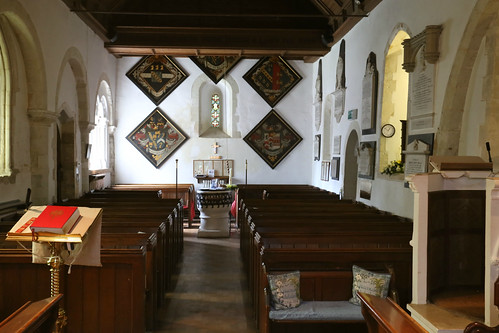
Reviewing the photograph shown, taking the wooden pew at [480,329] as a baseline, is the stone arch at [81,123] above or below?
above

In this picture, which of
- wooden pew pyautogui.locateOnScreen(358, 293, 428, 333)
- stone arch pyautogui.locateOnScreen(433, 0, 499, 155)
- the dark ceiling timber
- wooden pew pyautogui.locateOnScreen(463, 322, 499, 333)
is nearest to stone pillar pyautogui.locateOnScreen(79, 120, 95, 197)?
the dark ceiling timber

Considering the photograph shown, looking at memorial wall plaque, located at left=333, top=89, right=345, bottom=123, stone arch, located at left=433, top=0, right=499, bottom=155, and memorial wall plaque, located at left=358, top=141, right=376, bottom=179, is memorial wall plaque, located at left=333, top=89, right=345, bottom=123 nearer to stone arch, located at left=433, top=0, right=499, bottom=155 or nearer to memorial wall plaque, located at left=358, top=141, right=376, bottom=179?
memorial wall plaque, located at left=358, top=141, right=376, bottom=179

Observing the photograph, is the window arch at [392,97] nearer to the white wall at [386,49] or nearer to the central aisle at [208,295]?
the white wall at [386,49]

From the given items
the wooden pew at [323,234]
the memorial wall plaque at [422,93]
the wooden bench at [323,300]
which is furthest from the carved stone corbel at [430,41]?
the wooden bench at [323,300]

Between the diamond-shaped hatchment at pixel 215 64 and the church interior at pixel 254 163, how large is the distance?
0.06 metres

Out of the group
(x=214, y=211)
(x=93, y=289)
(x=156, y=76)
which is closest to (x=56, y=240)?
(x=93, y=289)

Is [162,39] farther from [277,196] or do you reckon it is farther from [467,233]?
[467,233]

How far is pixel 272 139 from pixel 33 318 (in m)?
12.3

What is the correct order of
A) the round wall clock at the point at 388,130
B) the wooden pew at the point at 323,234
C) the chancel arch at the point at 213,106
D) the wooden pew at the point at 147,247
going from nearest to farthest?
the wooden pew at the point at 323,234 < the wooden pew at the point at 147,247 < the round wall clock at the point at 388,130 < the chancel arch at the point at 213,106

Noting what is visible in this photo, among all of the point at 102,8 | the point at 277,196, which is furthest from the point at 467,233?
the point at 102,8

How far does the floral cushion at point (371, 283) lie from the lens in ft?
14.5

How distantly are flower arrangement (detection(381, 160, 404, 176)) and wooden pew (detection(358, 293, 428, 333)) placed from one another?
5.16 metres

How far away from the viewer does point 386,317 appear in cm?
261

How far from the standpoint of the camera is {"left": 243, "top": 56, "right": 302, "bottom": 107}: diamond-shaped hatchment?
1448cm
